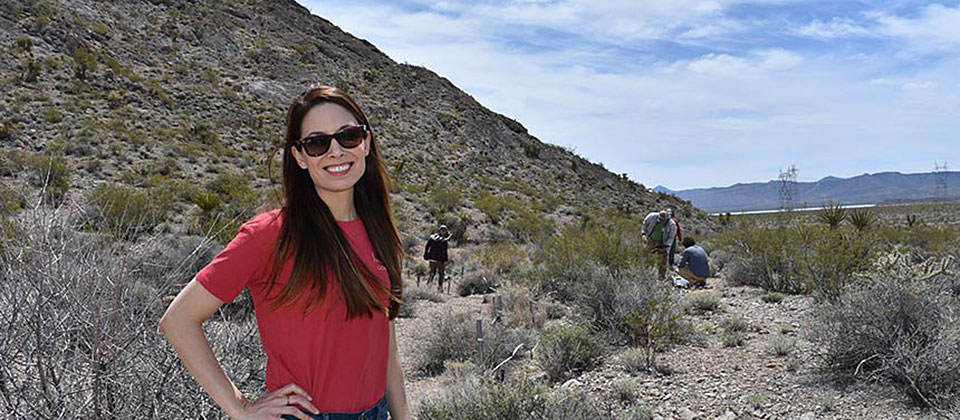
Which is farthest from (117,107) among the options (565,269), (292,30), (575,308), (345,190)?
(345,190)

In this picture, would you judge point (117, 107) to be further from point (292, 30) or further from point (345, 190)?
point (345, 190)

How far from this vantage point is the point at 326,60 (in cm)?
3731

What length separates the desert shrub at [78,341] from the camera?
2953mm

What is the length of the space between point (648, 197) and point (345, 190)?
3891 cm

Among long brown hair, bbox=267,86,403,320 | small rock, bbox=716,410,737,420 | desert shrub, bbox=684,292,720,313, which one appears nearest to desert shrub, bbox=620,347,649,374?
small rock, bbox=716,410,737,420

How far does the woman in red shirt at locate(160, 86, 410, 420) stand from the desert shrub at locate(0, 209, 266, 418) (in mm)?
1455

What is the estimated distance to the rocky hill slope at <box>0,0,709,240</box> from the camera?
20.9 m

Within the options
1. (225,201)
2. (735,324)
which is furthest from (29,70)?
(735,324)

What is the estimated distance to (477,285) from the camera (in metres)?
13.5

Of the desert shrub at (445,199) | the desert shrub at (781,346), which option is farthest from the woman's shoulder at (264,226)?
the desert shrub at (445,199)

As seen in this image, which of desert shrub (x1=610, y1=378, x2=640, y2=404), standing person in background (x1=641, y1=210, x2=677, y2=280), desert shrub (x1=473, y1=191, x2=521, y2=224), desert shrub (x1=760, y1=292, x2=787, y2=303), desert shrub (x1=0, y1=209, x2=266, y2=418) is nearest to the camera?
desert shrub (x1=0, y1=209, x2=266, y2=418)

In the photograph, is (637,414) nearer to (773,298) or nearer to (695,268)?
(773,298)

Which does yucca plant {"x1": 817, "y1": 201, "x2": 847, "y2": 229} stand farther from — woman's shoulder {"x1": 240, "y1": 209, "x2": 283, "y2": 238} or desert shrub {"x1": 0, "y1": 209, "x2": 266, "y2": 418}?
woman's shoulder {"x1": 240, "y1": 209, "x2": 283, "y2": 238}

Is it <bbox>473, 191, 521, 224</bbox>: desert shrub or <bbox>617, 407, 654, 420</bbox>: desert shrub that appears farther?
<bbox>473, 191, 521, 224</bbox>: desert shrub
